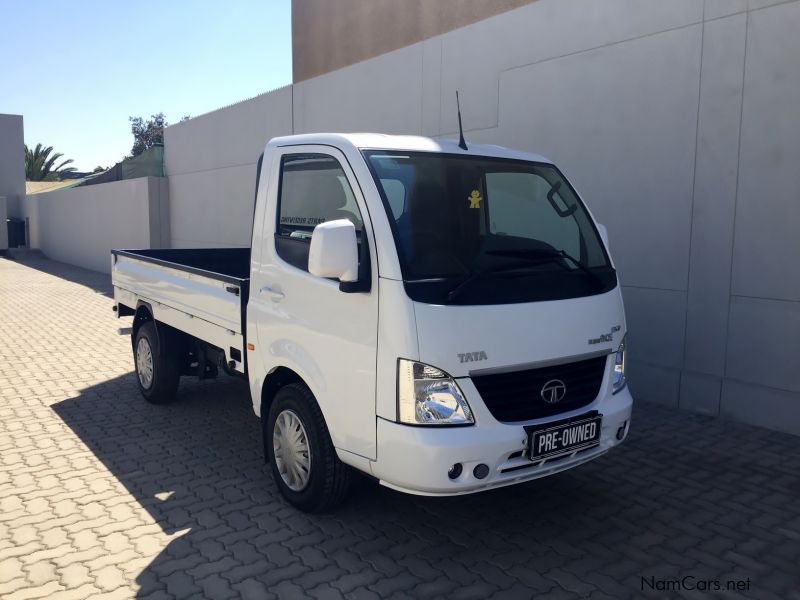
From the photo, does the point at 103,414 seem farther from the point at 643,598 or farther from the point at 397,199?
the point at 643,598

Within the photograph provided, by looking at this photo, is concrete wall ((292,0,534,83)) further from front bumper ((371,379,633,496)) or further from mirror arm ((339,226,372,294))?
front bumper ((371,379,633,496))

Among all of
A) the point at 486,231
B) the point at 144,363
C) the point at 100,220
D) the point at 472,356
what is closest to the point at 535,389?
the point at 472,356

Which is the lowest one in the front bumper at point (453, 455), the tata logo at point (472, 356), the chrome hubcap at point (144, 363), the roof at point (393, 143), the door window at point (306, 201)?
the chrome hubcap at point (144, 363)

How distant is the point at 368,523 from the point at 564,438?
1.30 m

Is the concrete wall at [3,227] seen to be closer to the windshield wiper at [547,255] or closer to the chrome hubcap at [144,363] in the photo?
the chrome hubcap at [144,363]

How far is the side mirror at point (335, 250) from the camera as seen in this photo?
3.47 m

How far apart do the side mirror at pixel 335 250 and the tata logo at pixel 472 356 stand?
2.22 ft

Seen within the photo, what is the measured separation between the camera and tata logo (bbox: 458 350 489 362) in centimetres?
343

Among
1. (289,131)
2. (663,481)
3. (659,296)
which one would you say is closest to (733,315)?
(659,296)

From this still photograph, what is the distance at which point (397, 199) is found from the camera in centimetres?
376

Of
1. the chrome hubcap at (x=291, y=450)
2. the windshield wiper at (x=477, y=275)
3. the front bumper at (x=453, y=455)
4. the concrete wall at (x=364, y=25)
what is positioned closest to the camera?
the front bumper at (x=453, y=455)

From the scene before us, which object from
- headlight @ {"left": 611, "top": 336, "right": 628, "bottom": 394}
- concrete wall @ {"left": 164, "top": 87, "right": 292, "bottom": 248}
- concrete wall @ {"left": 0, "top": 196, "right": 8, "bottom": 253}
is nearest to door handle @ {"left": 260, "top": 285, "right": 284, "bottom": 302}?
Answer: headlight @ {"left": 611, "top": 336, "right": 628, "bottom": 394}

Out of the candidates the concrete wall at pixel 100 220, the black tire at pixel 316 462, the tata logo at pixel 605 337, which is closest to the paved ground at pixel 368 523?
the black tire at pixel 316 462

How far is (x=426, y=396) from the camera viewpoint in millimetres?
3418
